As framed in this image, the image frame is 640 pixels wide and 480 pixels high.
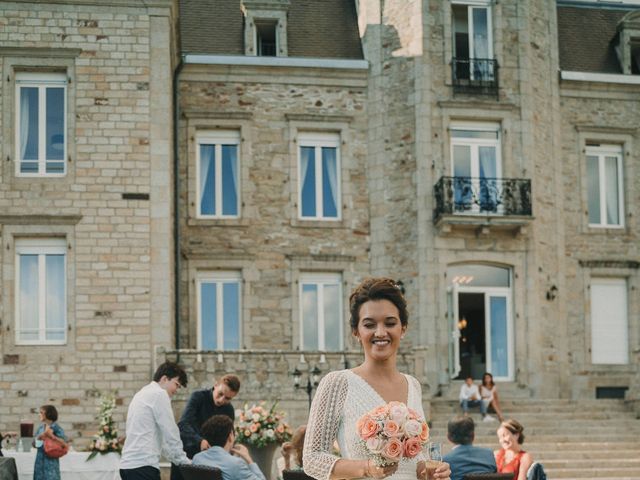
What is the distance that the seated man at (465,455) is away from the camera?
32.3 feet

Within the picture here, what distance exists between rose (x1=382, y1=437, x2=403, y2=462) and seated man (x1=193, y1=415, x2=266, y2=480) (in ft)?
16.9

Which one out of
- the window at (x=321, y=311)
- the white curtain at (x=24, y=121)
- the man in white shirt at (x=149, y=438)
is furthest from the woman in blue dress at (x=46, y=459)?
the window at (x=321, y=311)

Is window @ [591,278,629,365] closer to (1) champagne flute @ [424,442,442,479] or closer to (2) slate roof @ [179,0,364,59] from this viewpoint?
(2) slate roof @ [179,0,364,59]

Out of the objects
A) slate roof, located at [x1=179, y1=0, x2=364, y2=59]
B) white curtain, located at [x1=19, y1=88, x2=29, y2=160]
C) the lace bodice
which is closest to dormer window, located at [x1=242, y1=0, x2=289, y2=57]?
slate roof, located at [x1=179, y1=0, x2=364, y2=59]

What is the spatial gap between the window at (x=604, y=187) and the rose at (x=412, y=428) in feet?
69.8

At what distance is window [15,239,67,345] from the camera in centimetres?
2019

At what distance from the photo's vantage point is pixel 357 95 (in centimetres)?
Result: 2394

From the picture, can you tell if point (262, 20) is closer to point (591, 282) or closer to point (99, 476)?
point (591, 282)

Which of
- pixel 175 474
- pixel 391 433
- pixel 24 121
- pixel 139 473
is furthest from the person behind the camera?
pixel 24 121

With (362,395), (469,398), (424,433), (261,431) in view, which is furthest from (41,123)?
(424,433)

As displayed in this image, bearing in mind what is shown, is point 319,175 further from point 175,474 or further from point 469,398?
point 175,474

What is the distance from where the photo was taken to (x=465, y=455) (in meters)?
9.88

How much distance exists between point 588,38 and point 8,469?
17.0 metres

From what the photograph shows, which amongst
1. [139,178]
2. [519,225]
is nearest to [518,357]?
[519,225]
